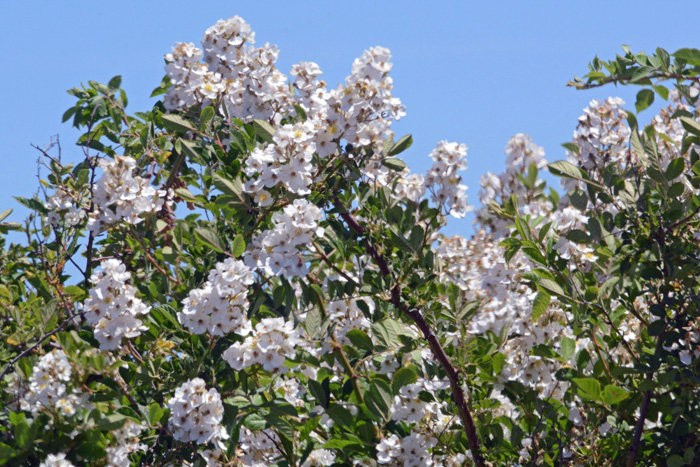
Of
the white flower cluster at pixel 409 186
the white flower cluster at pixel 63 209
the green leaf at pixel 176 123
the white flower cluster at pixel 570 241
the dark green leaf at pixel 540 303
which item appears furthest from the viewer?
the white flower cluster at pixel 63 209

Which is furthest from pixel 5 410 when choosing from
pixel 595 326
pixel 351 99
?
pixel 595 326

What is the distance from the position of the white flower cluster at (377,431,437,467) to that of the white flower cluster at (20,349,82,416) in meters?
1.25

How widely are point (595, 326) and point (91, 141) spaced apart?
2889 millimetres

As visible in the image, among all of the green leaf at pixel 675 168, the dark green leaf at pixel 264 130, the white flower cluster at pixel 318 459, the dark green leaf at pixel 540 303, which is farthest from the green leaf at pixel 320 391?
the green leaf at pixel 675 168

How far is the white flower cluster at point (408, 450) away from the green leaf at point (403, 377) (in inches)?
11.0

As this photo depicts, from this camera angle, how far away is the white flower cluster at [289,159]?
2855 millimetres

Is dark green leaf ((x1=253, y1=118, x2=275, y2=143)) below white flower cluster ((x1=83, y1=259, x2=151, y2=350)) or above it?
above

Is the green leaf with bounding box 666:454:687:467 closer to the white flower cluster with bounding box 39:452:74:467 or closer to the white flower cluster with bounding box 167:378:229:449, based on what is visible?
the white flower cluster with bounding box 167:378:229:449

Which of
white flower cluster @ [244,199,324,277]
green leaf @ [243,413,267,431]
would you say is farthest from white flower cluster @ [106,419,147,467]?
white flower cluster @ [244,199,324,277]

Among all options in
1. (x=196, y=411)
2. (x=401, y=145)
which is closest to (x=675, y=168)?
(x=401, y=145)

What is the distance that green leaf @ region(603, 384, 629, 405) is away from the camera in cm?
280

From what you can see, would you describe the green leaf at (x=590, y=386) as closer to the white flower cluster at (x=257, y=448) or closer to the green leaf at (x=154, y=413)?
the white flower cluster at (x=257, y=448)

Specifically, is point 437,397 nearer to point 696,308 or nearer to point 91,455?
point 696,308

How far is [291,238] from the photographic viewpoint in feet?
9.07
